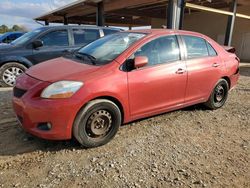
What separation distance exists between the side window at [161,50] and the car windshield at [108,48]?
21 cm

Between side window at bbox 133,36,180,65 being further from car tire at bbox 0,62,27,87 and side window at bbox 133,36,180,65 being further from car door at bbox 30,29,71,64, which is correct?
car tire at bbox 0,62,27,87

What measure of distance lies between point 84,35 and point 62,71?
419 cm

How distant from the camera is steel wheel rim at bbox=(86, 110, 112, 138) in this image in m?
3.32

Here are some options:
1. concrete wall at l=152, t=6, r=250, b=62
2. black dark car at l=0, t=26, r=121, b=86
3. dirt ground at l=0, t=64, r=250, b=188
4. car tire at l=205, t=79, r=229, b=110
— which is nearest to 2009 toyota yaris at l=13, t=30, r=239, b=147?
car tire at l=205, t=79, r=229, b=110

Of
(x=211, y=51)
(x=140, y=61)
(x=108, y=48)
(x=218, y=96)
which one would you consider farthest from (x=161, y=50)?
(x=218, y=96)

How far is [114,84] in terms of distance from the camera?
336cm

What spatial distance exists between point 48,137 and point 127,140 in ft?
3.80

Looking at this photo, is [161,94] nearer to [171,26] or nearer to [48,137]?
[48,137]

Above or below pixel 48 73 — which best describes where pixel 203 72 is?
below

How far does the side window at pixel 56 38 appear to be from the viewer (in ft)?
22.7

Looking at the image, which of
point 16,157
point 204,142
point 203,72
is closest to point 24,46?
point 16,157

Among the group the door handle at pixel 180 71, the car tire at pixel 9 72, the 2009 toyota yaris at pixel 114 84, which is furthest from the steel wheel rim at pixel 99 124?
the car tire at pixel 9 72

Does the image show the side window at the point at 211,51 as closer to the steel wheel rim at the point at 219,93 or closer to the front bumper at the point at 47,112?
the steel wheel rim at the point at 219,93

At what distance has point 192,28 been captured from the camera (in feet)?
66.3
